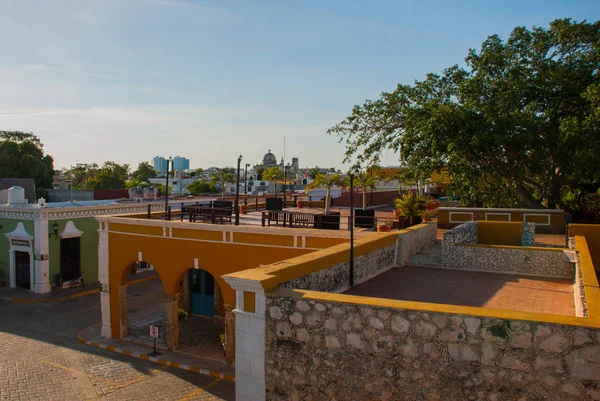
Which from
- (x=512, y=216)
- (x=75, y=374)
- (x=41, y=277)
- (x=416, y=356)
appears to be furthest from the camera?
(x=41, y=277)

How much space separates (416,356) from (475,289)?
483 centimetres

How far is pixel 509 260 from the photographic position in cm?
1191

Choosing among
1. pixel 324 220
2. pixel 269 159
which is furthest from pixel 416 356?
pixel 269 159

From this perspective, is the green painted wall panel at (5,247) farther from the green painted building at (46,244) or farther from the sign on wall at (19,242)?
the sign on wall at (19,242)

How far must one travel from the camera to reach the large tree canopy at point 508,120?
65.7 ft

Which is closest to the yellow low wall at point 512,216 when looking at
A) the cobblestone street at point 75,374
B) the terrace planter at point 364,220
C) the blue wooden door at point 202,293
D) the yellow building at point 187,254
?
the terrace planter at point 364,220

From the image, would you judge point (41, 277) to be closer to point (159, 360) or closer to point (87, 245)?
point (87, 245)

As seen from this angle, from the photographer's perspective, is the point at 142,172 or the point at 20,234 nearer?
the point at 20,234

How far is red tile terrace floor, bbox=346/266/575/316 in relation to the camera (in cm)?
874

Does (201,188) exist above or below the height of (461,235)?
above

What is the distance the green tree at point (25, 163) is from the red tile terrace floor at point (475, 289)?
47.3 meters

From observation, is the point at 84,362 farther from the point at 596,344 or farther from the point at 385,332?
the point at 596,344

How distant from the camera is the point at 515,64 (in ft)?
75.6

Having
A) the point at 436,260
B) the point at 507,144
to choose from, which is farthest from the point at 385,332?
the point at 507,144
